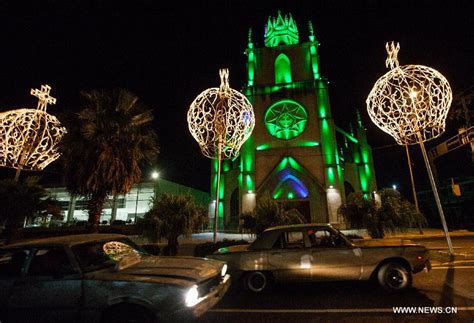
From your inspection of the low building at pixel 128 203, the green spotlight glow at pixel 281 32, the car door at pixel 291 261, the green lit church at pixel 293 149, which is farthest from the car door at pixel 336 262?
the green spotlight glow at pixel 281 32

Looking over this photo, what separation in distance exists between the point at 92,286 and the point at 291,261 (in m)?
4.48

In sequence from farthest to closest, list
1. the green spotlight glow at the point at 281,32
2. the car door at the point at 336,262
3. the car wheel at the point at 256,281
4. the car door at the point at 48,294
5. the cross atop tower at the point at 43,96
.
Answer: the green spotlight glow at the point at 281,32
the cross atop tower at the point at 43,96
the car wheel at the point at 256,281
the car door at the point at 336,262
the car door at the point at 48,294

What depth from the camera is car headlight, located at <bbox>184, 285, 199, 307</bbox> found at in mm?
3600

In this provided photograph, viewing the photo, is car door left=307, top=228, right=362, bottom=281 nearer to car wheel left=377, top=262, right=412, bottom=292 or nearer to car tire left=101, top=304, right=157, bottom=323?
car wheel left=377, top=262, right=412, bottom=292

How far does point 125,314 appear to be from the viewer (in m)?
3.69

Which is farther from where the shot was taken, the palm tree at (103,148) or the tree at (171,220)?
the palm tree at (103,148)

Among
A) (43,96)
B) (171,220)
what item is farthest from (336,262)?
(43,96)

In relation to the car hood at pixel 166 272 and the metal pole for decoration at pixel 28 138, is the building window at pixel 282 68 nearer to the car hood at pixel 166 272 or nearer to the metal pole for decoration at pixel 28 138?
the metal pole for decoration at pixel 28 138

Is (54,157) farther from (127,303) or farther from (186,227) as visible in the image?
(127,303)

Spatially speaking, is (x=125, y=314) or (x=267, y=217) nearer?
(x=125, y=314)

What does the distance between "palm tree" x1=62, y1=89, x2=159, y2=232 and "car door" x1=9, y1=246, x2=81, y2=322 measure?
887 centimetres

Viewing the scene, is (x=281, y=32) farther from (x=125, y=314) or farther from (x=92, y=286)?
(x=125, y=314)

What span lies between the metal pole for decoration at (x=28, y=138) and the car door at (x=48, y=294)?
34.7 feet

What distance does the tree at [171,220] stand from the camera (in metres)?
10.6
